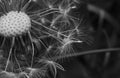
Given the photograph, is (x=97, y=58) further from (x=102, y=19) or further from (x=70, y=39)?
(x=70, y=39)

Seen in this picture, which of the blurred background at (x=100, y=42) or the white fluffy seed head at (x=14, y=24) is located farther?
the blurred background at (x=100, y=42)

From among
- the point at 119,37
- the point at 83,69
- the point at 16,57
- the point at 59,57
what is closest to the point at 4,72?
the point at 16,57

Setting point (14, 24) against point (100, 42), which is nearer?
point (14, 24)

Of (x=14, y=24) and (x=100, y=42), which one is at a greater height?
(x=100, y=42)

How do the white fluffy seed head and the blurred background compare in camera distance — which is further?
the blurred background
